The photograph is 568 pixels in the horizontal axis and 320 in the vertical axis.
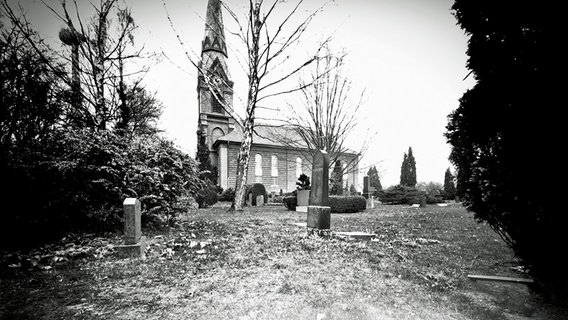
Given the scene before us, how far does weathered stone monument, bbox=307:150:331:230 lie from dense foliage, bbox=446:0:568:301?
3.59 m

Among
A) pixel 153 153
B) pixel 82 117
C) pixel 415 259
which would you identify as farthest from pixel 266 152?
pixel 415 259

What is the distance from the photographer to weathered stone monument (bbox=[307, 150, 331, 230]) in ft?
21.9

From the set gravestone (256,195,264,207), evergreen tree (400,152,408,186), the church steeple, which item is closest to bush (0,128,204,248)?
gravestone (256,195,264,207)

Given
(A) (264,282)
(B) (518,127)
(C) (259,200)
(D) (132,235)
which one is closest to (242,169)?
(D) (132,235)

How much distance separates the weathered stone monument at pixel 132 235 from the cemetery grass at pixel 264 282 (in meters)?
0.18

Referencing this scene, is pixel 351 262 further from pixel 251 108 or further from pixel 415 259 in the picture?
pixel 251 108

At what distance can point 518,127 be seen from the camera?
291 cm

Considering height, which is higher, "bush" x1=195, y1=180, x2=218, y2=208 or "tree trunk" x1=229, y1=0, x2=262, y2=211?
"tree trunk" x1=229, y1=0, x2=262, y2=211

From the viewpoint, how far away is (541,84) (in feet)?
8.98

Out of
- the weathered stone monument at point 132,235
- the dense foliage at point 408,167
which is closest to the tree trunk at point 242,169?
the weathered stone monument at point 132,235

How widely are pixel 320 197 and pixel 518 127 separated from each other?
4658 millimetres

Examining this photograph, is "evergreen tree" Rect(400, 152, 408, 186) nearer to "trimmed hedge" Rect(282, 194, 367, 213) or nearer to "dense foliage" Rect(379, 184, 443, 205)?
"dense foliage" Rect(379, 184, 443, 205)

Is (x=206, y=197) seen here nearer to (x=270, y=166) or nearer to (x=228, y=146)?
(x=228, y=146)

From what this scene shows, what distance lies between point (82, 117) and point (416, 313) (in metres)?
14.2
